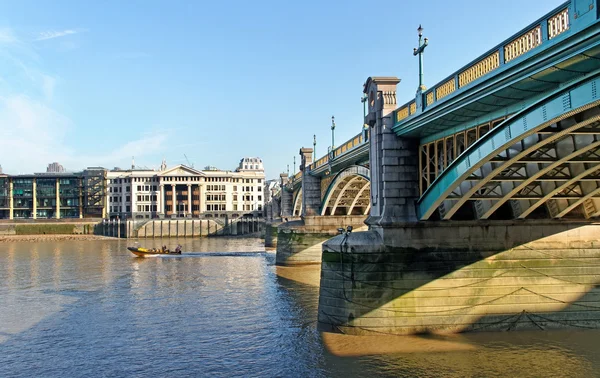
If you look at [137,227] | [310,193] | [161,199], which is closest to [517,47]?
[310,193]

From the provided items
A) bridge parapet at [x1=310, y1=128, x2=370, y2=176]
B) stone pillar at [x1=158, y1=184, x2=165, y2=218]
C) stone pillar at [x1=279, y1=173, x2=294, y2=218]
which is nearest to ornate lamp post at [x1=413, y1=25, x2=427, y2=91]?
bridge parapet at [x1=310, y1=128, x2=370, y2=176]

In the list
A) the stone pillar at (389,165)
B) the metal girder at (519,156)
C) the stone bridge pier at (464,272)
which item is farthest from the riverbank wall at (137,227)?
the metal girder at (519,156)

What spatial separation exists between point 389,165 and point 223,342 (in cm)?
892

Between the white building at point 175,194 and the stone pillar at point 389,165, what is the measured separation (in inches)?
3503

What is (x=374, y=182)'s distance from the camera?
874 inches

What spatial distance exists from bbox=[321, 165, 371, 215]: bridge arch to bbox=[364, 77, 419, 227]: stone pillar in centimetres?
1218

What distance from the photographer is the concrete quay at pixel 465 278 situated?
19453 mm

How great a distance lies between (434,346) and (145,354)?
9.60 m

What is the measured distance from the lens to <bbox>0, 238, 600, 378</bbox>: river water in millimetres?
16828

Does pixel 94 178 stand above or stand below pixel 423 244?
above

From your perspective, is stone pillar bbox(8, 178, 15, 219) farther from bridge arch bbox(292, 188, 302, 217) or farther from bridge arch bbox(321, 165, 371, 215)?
bridge arch bbox(321, 165, 371, 215)

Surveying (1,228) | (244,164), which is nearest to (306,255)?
(1,228)

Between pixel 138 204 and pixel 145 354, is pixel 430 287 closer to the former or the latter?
pixel 145 354

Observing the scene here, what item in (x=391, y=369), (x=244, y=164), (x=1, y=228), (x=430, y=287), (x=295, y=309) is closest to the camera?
(x=391, y=369)
